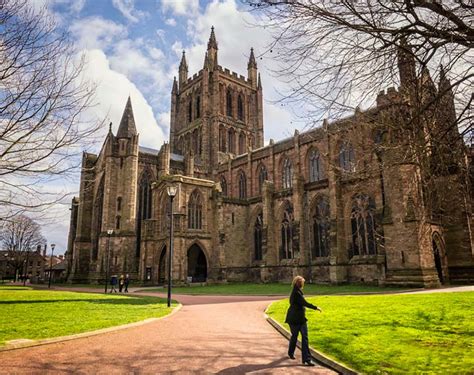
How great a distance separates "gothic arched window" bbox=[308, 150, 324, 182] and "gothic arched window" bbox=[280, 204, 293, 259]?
15.7 feet

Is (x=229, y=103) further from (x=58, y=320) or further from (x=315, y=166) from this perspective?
(x=58, y=320)

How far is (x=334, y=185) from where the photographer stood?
29.4m

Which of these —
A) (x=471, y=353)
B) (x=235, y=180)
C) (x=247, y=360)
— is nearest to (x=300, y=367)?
(x=247, y=360)

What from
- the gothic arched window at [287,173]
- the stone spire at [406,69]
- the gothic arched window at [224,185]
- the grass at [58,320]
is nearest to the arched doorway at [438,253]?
the gothic arched window at [287,173]

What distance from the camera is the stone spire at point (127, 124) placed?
140 ft

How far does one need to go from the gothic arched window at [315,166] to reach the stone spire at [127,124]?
20.6 m

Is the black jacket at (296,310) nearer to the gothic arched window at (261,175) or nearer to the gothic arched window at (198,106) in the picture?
the gothic arched window at (261,175)

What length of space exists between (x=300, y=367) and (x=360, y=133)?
5.01 meters

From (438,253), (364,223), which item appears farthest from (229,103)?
(438,253)

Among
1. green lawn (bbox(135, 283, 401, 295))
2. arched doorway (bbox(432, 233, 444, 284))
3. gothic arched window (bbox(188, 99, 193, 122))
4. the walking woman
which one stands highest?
gothic arched window (bbox(188, 99, 193, 122))

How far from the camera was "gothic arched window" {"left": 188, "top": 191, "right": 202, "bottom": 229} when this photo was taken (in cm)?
3472

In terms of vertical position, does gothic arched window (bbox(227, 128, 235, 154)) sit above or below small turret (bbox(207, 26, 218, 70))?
below

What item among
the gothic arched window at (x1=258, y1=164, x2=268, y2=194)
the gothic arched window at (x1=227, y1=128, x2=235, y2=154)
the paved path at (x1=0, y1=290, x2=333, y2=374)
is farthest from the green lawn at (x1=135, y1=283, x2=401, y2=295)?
the gothic arched window at (x1=227, y1=128, x2=235, y2=154)

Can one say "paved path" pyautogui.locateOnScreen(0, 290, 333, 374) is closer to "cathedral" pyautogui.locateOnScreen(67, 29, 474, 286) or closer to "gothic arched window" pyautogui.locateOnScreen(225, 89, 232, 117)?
"cathedral" pyautogui.locateOnScreen(67, 29, 474, 286)
